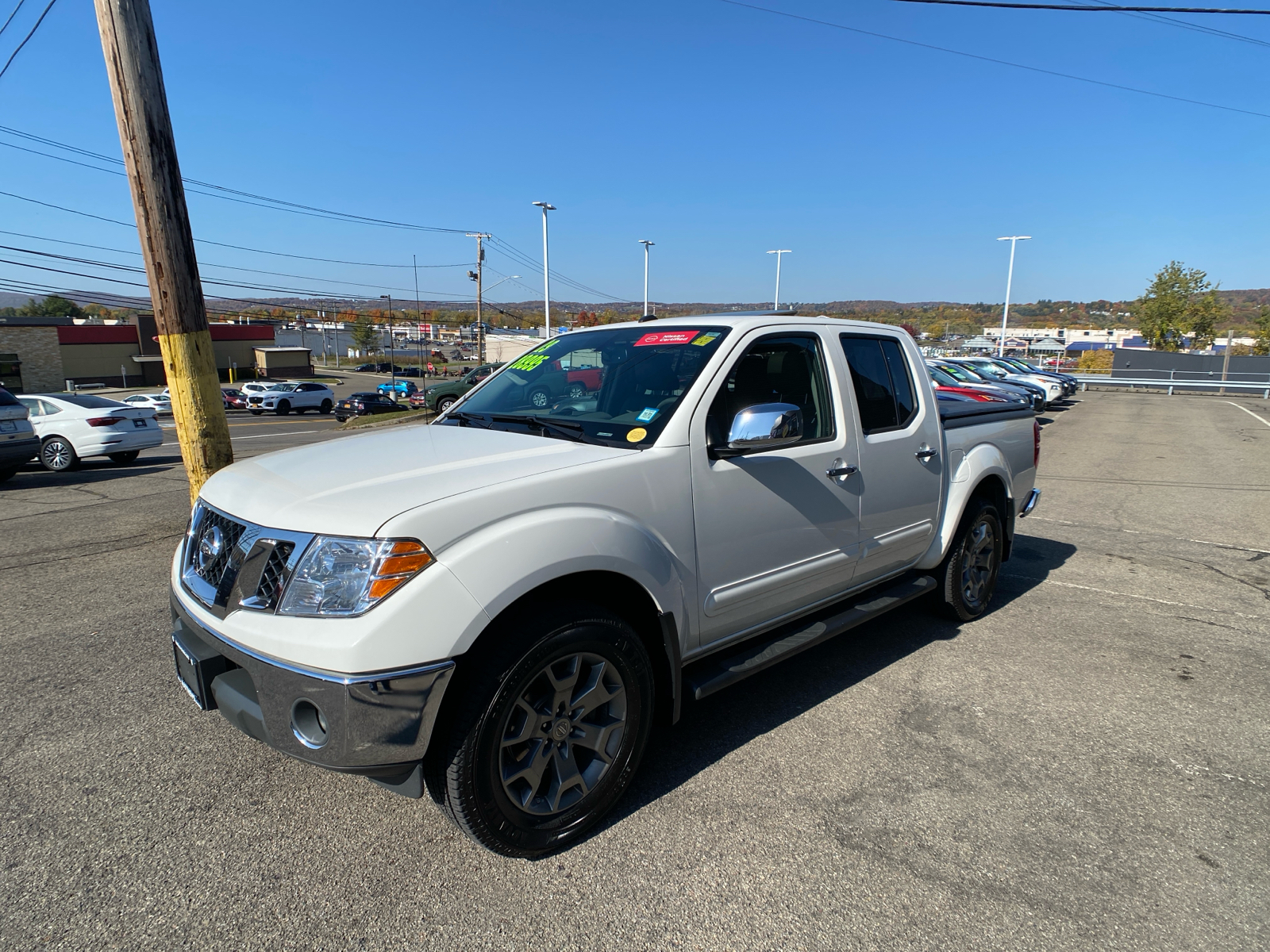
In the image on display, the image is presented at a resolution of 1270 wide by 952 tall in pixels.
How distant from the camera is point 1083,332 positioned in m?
130

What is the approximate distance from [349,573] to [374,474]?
50cm

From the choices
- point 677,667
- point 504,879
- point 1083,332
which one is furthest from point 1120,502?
point 1083,332

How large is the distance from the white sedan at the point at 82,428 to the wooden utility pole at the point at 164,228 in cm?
960

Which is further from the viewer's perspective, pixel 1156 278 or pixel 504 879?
pixel 1156 278

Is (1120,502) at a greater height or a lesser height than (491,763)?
lesser

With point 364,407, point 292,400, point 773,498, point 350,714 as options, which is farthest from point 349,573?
point 292,400

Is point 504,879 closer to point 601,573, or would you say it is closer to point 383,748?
point 383,748

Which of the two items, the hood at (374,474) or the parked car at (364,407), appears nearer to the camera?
the hood at (374,474)

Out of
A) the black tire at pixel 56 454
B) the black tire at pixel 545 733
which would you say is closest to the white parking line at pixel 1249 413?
the black tire at pixel 545 733

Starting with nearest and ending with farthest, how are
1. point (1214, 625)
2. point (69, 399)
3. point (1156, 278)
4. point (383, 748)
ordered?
1. point (383, 748)
2. point (1214, 625)
3. point (69, 399)
4. point (1156, 278)

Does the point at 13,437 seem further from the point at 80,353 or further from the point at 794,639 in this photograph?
the point at 80,353

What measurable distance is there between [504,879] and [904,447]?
2.83 m

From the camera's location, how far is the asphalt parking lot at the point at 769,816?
7.45 ft

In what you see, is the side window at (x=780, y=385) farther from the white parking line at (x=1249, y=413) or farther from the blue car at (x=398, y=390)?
the blue car at (x=398, y=390)
